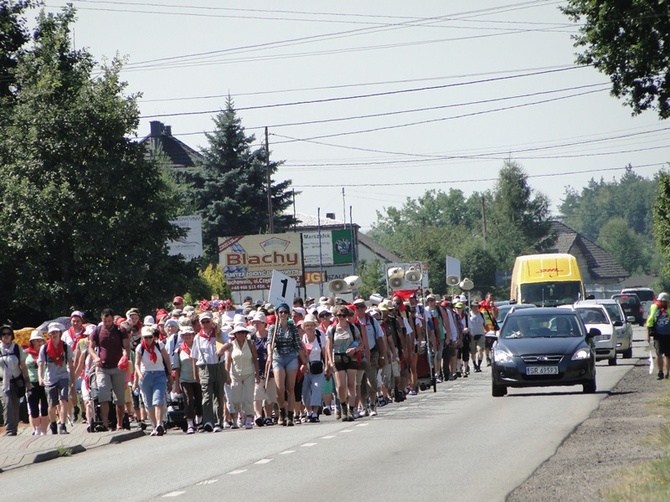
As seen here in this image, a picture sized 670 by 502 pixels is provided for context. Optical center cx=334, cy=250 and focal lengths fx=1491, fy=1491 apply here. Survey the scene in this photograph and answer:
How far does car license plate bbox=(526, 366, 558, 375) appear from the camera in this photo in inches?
945

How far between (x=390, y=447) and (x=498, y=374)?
8130mm

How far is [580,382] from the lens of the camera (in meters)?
24.4

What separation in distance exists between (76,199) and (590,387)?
1998cm

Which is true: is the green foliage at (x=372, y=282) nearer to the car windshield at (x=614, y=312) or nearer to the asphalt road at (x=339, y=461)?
the car windshield at (x=614, y=312)

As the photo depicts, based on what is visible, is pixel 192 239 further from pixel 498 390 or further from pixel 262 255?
pixel 498 390

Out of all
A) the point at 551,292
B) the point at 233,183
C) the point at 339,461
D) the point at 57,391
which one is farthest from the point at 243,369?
the point at 233,183

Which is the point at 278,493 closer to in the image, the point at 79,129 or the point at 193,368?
the point at 193,368

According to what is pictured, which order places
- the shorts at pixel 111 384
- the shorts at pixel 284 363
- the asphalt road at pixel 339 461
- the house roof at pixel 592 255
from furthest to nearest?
the house roof at pixel 592 255
the shorts at pixel 111 384
the shorts at pixel 284 363
the asphalt road at pixel 339 461

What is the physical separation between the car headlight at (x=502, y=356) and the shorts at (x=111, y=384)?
6.19 meters

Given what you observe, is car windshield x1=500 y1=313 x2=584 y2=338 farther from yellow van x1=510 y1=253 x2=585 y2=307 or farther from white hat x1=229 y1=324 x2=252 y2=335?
yellow van x1=510 y1=253 x2=585 y2=307

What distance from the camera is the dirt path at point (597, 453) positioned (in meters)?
11.9

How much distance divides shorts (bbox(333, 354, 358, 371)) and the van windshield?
21164mm

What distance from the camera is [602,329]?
34.8 meters

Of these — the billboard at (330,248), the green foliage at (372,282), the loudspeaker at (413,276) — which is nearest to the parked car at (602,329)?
the loudspeaker at (413,276)
